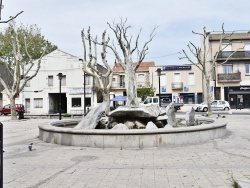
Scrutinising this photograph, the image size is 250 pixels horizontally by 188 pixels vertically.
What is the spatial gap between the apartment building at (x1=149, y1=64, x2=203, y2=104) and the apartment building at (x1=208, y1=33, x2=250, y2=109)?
9.19 feet

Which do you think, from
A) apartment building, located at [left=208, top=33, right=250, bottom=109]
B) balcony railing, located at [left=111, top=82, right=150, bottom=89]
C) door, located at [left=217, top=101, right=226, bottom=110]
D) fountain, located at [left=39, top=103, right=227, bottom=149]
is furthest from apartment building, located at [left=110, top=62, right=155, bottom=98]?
fountain, located at [left=39, top=103, right=227, bottom=149]

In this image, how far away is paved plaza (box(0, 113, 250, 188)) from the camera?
5344 mm

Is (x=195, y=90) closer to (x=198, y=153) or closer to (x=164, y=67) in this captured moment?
(x=164, y=67)

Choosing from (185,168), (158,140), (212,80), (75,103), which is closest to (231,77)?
(212,80)

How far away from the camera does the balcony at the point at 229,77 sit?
129ft

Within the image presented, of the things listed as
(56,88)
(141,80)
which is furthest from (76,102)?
(141,80)


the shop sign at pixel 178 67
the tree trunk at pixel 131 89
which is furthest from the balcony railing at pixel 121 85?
the tree trunk at pixel 131 89

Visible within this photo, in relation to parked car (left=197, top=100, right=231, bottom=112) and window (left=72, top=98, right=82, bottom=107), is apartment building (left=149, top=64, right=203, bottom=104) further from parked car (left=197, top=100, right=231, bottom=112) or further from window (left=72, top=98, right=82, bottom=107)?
window (left=72, top=98, right=82, bottom=107)

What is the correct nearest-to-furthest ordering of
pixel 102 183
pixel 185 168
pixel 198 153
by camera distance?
pixel 102 183, pixel 185 168, pixel 198 153

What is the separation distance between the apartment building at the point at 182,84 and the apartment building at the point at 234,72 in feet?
9.19

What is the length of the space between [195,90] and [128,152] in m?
35.1

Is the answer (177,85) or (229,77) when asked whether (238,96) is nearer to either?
(229,77)

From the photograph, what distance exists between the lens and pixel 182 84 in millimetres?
42188

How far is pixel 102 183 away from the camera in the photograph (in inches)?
208
